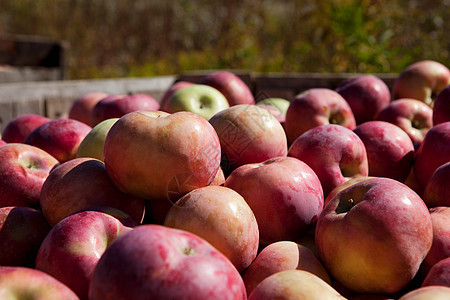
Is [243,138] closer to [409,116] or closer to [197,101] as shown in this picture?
[197,101]

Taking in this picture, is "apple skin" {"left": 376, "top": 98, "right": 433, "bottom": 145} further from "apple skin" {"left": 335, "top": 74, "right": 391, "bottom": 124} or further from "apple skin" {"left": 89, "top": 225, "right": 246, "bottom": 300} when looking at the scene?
"apple skin" {"left": 89, "top": 225, "right": 246, "bottom": 300}

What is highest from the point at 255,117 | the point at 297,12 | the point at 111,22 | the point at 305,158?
the point at 255,117

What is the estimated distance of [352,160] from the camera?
1771 mm

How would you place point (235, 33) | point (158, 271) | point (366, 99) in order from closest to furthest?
point (158, 271)
point (366, 99)
point (235, 33)

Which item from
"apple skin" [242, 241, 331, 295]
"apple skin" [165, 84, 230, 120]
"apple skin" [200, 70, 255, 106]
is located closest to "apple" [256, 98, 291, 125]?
"apple skin" [200, 70, 255, 106]

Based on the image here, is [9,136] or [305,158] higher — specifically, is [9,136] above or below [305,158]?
below

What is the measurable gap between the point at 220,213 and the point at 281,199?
0.87 ft

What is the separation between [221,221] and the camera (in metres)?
1.29

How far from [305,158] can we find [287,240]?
0.39m

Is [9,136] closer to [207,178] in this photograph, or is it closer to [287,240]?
[207,178]

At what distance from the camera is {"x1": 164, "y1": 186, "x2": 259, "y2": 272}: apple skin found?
50.4 inches

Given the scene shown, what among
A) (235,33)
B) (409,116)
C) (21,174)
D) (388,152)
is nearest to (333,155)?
(388,152)

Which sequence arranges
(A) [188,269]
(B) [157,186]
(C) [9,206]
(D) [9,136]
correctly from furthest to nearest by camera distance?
(D) [9,136] → (C) [9,206] → (B) [157,186] → (A) [188,269]

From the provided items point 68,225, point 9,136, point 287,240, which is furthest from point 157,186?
point 9,136
